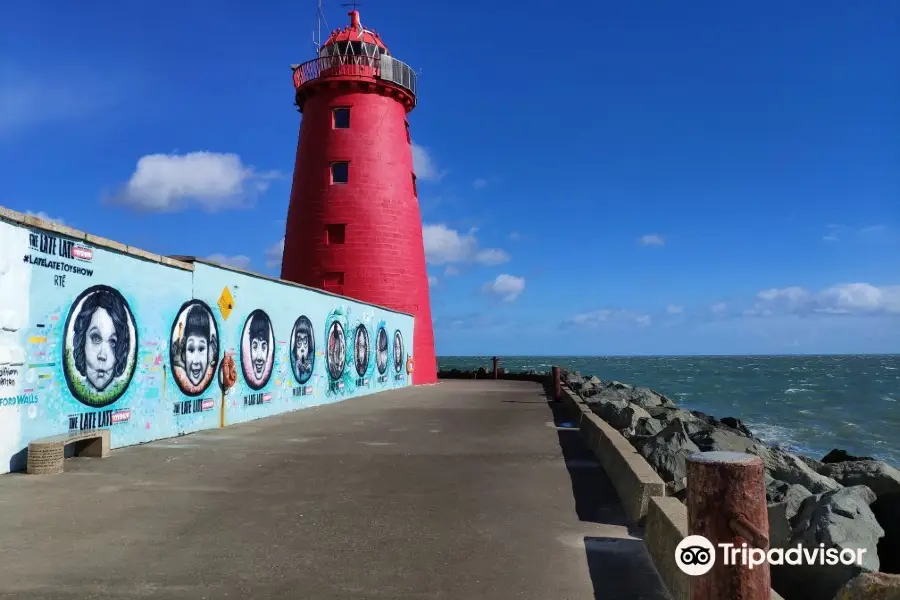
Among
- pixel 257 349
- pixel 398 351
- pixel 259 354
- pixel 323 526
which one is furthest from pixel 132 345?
pixel 398 351

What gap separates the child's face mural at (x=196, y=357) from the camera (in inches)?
469

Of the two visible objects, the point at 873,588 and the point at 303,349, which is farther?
the point at 303,349

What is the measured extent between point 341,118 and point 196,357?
15.4m

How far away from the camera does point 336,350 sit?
20.4 metres

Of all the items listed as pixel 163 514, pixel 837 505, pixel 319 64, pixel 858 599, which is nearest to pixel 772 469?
pixel 837 505

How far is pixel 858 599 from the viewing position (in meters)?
3.52

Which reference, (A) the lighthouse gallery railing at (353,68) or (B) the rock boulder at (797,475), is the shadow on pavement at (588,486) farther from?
Answer: (A) the lighthouse gallery railing at (353,68)

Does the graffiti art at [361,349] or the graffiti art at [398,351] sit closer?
the graffiti art at [361,349]

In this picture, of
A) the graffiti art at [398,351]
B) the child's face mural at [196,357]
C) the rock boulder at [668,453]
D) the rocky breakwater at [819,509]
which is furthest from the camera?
the graffiti art at [398,351]

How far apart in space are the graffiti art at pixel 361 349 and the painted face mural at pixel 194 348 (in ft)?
31.1

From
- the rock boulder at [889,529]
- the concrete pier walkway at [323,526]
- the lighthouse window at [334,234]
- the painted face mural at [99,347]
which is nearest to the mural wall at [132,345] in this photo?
the painted face mural at [99,347]

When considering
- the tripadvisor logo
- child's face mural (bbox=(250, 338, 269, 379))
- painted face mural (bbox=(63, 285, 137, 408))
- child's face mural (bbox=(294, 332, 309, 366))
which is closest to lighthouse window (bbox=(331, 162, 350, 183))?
child's face mural (bbox=(294, 332, 309, 366))

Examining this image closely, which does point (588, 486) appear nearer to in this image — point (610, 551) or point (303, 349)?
point (610, 551)

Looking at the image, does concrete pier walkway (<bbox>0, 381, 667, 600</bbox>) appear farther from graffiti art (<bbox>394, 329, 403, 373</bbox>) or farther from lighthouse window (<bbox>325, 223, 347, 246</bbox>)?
graffiti art (<bbox>394, 329, 403, 373</bbox>)
